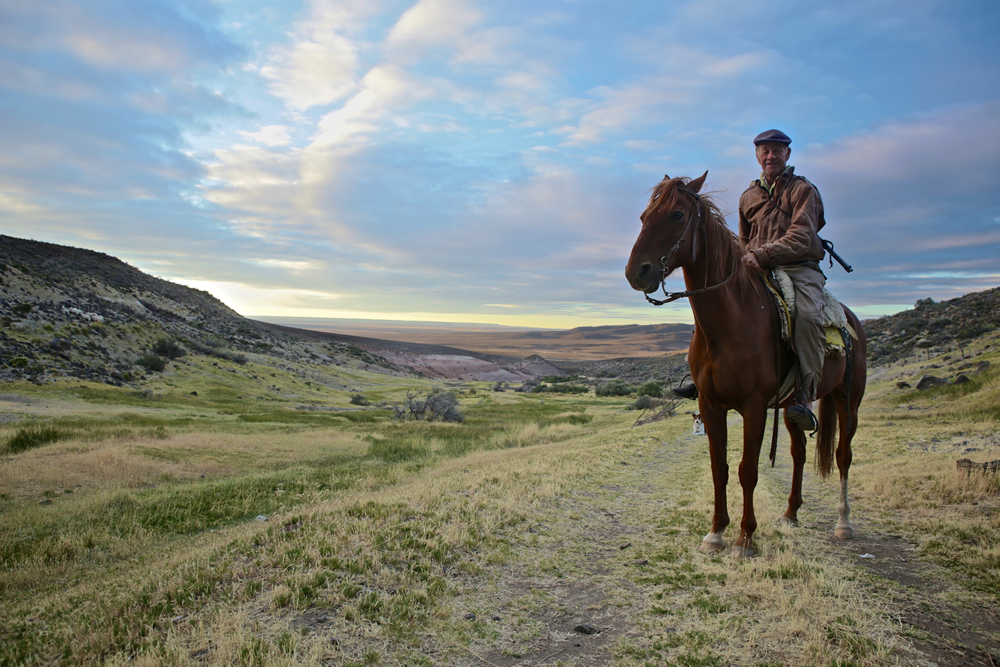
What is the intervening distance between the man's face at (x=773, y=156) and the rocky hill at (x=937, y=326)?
32699 millimetres

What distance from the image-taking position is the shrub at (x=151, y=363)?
44969 millimetres

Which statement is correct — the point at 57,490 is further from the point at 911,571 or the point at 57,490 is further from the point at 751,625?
the point at 911,571

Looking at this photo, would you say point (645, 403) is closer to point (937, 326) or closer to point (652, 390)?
point (652, 390)

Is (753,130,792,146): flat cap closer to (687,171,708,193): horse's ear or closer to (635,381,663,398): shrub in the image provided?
(687,171,708,193): horse's ear

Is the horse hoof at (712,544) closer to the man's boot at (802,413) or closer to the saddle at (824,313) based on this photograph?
the man's boot at (802,413)

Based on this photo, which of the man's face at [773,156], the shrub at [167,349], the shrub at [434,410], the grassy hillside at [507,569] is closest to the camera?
the grassy hillside at [507,569]

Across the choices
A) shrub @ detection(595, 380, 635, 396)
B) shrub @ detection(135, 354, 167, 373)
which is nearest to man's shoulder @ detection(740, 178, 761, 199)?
shrub @ detection(135, 354, 167, 373)

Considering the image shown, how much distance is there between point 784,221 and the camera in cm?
658

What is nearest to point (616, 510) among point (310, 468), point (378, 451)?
point (310, 468)

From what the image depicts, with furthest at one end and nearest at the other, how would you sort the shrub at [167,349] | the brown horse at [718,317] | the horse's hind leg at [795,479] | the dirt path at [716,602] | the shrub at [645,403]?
the shrub at [167,349]
the shrub at [645,403]
the horse's hind leg at [795,479]
the brown horse at [718,317]
the dirt path at [716,602]

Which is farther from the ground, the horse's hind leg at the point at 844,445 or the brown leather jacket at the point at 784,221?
the brown leather jacket at the point at 784,221

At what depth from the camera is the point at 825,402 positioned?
782 cm

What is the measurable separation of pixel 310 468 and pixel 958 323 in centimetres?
4524

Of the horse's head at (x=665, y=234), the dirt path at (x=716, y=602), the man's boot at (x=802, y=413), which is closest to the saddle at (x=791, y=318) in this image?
the man's boot at (x=802, y=413)
